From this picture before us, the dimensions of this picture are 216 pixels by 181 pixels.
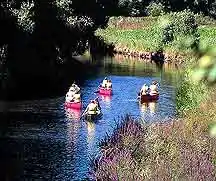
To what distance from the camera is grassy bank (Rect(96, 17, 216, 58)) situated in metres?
68.1

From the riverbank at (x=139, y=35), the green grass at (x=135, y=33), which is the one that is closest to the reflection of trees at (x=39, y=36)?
the riverbank at (x=139, y=35)

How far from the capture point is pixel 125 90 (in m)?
38.7

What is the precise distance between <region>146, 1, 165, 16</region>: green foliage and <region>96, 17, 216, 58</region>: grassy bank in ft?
27.5

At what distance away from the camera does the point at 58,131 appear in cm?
2431

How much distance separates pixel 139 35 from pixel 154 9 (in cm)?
1792

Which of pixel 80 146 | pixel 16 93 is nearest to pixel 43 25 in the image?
pixel 16 93

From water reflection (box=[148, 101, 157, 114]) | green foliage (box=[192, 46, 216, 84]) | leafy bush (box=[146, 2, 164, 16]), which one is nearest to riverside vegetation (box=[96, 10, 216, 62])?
leafy bush (box=[146, 2, 164, 16])

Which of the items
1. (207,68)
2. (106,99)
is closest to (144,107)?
(106,99)

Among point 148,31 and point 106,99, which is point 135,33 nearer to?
point 148,31

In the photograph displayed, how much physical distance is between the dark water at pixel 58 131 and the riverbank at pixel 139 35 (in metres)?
24.8

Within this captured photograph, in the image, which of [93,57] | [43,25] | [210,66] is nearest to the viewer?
[210,66]

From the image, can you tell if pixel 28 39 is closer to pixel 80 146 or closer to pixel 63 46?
pixel 63 46

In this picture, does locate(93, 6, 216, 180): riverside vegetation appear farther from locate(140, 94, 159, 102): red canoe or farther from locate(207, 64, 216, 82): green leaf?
locate(140, 94, 159, 102): red canoe

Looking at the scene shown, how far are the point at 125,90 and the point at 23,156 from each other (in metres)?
19.1
